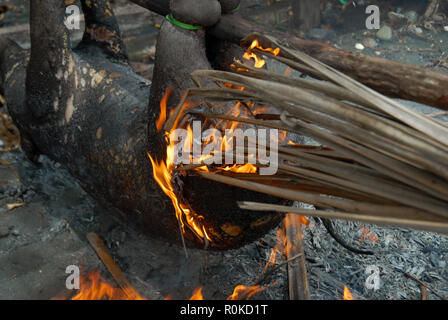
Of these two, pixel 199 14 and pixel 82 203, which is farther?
pixel 82 203

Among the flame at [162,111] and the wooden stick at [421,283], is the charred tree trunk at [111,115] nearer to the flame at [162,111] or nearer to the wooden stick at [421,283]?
the flame at [162,111]

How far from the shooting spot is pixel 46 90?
9.11 ft

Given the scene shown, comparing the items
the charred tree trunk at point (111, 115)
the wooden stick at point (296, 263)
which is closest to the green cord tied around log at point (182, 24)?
the charred tree trunk at point (111, 115)

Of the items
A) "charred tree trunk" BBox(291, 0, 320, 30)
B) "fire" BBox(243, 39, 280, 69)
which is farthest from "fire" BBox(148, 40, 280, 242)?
"charred tree trunk" BBox(291, 0, 320, 30)

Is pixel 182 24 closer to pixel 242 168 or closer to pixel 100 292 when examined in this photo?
pixel 242 168

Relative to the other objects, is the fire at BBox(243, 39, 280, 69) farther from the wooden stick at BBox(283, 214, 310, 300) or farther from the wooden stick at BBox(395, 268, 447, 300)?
the wooden stick at BBox(395, 268, 447, 300)

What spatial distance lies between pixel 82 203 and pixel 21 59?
1220 mm

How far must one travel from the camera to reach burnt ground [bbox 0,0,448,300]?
2.51 meters

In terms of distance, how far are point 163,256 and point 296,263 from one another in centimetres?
89

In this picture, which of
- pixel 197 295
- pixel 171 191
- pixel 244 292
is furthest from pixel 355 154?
pixel 197 295

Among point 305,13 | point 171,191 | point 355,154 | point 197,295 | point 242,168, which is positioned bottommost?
point 197,295

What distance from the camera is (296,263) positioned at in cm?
256
